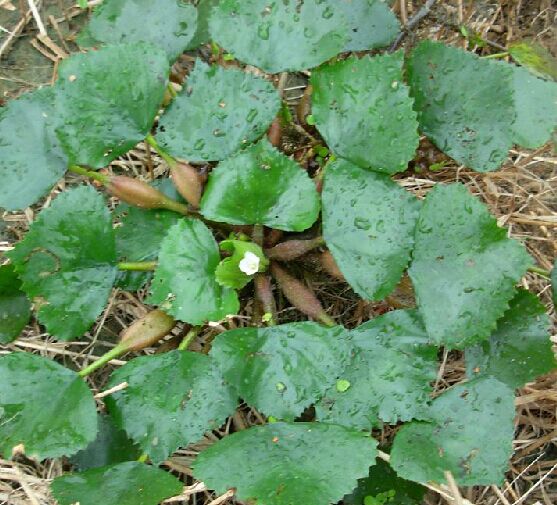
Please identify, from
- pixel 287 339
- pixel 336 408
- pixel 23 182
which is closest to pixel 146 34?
pixel 23 182

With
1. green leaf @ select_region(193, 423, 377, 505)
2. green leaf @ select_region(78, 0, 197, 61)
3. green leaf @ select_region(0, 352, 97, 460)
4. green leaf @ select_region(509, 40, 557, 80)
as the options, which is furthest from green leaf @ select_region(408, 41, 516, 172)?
green leaf @ select_region(0, 352, 97, 460)

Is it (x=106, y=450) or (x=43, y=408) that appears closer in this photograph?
(x=43, y=408)

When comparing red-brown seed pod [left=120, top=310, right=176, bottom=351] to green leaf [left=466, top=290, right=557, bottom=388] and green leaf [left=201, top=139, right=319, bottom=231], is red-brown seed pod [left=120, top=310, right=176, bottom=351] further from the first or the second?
green leaf [left=466, top=290, right=557, bottom=388]

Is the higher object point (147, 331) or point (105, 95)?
point (105, 95)

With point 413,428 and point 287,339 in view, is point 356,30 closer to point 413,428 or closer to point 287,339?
point 287,339

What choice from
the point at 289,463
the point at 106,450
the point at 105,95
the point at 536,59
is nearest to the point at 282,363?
the point at 289,463

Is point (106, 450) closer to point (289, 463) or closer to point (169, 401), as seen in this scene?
point (169, 401)

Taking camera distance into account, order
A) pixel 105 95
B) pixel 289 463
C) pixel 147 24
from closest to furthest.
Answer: pixel 289 463 < pixel 105 95 < pixel 147 24
